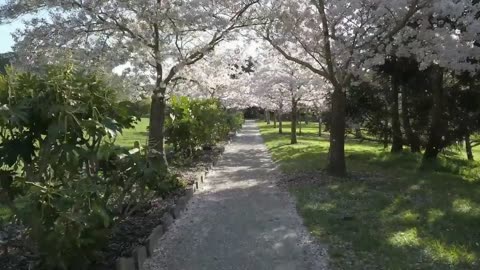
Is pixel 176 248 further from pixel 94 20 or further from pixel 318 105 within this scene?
pixel 318 105

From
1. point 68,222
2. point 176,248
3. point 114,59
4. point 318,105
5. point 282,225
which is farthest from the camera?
point 318,105

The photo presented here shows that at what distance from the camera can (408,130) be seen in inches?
713

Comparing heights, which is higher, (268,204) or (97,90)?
(97,90)

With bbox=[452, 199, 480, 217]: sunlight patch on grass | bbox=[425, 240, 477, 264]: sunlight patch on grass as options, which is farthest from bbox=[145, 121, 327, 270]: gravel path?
bbox=[452, 199, 480, 217]: sunlight patch on grass

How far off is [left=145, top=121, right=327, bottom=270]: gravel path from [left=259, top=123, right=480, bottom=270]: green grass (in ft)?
1.00

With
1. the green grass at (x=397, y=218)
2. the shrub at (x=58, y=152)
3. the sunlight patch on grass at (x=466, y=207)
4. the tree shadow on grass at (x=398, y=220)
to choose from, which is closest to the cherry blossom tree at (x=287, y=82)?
the green grass at (x=397, y=218)

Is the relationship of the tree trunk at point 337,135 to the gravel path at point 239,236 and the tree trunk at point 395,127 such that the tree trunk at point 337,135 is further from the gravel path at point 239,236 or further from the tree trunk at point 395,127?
the tree trunk at point 395,127

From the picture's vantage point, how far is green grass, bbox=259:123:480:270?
217 inches

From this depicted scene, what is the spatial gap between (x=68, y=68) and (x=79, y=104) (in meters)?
0.34

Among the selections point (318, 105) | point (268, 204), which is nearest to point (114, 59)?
point (268, 204)

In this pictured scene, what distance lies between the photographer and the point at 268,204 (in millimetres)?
8844

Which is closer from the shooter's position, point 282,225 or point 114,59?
point 282,225

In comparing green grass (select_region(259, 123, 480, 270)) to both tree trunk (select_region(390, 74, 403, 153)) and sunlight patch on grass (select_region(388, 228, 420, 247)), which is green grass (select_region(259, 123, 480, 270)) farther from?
tree trunk (select_region(390, 74, 403, 153))

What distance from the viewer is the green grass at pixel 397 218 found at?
18.1 ft
